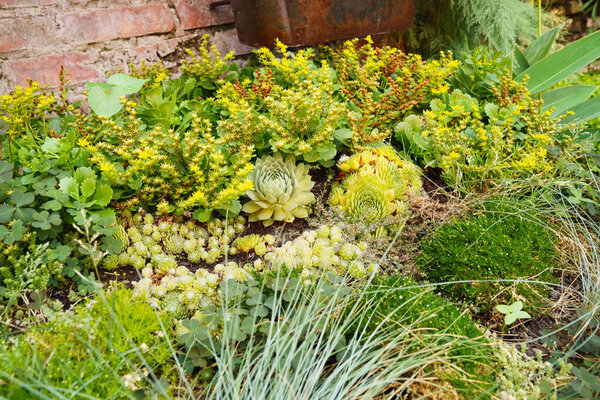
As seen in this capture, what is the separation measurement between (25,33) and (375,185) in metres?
1.93

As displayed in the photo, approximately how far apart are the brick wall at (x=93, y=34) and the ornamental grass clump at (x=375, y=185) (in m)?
1.37

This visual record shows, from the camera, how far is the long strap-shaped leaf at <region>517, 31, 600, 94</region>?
8.23ft

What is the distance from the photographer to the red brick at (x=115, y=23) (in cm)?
242

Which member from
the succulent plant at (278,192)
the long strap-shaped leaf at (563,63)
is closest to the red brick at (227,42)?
the succulent plant at (278,192)

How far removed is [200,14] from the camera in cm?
276

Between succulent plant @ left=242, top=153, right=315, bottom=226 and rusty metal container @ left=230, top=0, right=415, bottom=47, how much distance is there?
2.85 feet

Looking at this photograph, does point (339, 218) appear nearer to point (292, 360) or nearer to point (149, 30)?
point (292, 360)

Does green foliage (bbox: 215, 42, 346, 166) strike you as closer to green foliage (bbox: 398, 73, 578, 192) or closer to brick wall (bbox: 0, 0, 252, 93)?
green foliage (bbox: 398, 73, 578, 192)

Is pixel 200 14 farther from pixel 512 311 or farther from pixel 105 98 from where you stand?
pixel 512 311

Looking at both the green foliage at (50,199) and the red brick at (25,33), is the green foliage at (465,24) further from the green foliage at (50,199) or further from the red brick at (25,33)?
the green foliage at (50,199)

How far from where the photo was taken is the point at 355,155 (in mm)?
2137

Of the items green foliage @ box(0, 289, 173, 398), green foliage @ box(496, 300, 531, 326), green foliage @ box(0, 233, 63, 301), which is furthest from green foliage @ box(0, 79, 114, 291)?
green foliage @ box(496, 300, 531, 326)

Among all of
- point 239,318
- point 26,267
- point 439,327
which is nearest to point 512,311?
point 439,327

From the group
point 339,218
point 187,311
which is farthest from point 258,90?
point 187,311
